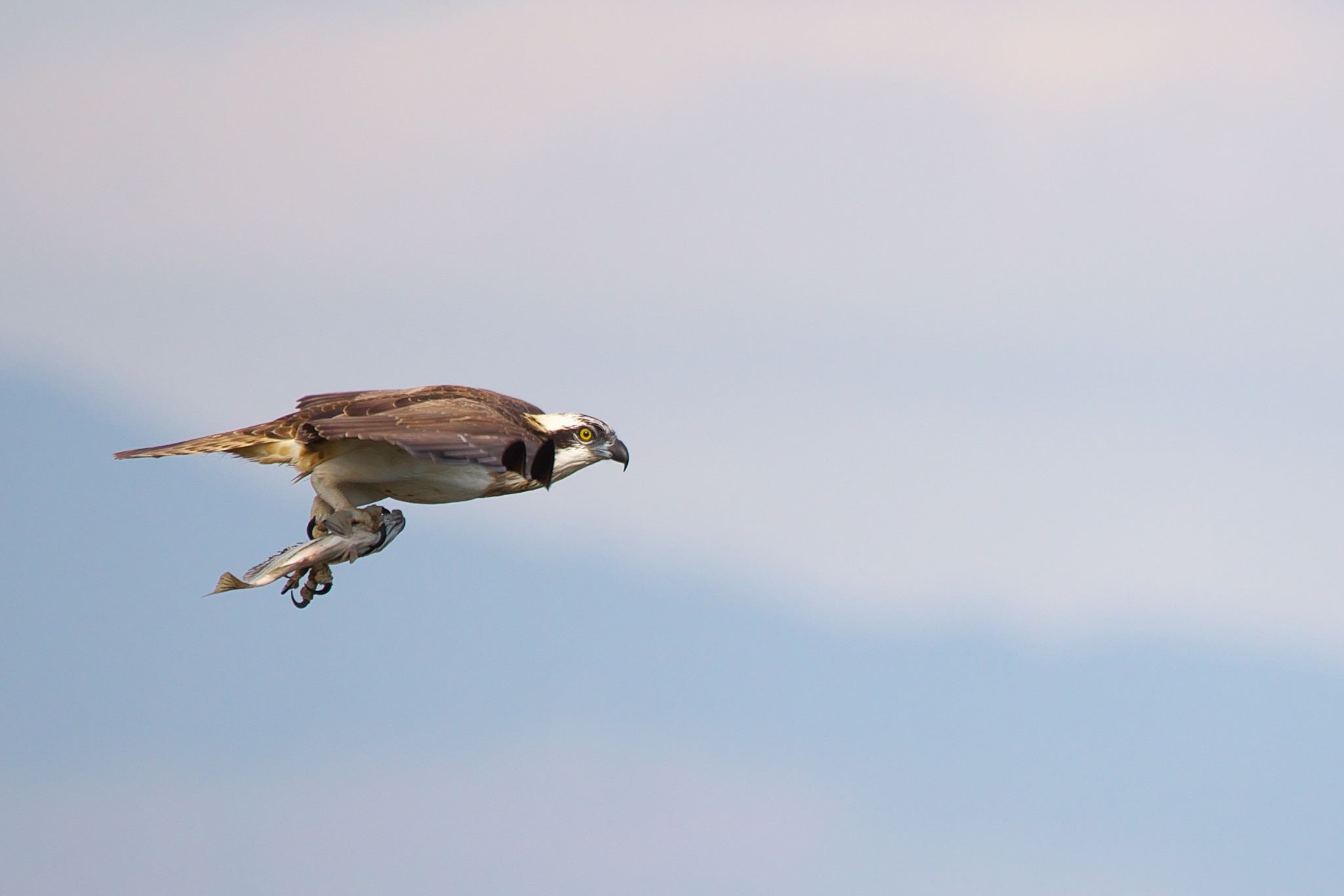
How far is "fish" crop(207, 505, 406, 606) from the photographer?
20.0m

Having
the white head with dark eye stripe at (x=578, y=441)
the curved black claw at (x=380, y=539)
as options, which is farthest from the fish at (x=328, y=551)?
the white head with dark eye stripe at (x=578, y=441)

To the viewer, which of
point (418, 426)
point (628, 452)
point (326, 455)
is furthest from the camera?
point (628, 452)

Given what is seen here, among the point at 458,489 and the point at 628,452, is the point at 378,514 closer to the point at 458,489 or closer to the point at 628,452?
the point at 458,489

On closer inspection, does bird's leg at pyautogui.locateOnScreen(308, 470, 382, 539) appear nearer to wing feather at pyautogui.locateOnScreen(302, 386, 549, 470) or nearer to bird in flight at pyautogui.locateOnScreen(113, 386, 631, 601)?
bird in flight at pyautogui.locateOnScreen(113, 386, 631, 601)

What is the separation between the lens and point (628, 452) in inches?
872

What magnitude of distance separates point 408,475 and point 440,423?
60.2 inches

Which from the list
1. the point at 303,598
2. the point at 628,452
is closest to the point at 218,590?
the point at 303,598

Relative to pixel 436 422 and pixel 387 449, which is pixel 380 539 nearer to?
pixel 387 449

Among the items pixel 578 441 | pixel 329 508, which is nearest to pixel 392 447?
pixel 329 508

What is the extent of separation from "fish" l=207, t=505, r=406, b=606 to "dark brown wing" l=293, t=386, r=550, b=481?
3.55ft

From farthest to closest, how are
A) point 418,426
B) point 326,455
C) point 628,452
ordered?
point 628,452 → point 326,455 → point 418,426

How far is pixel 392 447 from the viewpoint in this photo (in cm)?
1995

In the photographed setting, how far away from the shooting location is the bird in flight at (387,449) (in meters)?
19.4

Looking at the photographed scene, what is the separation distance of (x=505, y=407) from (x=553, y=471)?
0.98 m
